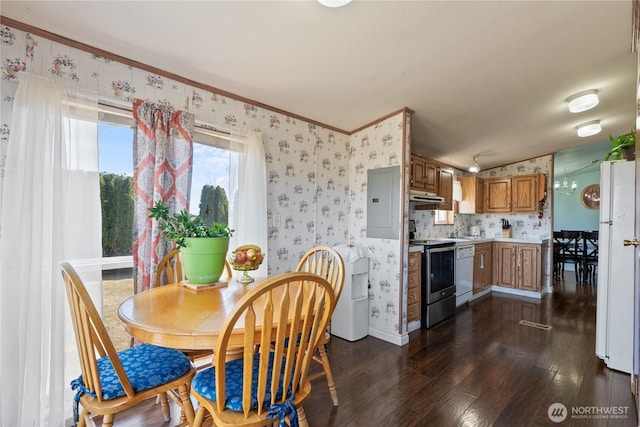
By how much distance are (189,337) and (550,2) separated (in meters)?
2.54

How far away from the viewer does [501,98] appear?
9.43ft

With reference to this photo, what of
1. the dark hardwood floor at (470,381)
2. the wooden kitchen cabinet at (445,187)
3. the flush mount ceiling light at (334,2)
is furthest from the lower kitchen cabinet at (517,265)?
the flush mount ceiling light at (334,2)

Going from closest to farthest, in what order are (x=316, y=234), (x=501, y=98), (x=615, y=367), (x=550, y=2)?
(x=550, y=2)
(x=615, y=367)
(x=501, y=98)
(x=316, y=234)

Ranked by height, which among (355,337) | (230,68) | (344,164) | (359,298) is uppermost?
(230,68)

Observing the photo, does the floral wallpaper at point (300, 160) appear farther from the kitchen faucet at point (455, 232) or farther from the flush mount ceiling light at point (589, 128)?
the flush mount ceiling light at point (589, 128)

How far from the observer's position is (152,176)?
1989 millimetres

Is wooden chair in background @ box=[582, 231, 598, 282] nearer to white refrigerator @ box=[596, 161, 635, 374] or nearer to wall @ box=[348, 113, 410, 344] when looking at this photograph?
white refrigerator @ box=[596, 161, 635, 374]

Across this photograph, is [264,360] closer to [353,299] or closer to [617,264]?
[353,299]

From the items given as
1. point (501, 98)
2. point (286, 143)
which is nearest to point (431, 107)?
point (501, 98)

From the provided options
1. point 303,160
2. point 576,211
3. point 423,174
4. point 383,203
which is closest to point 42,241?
point 303,160

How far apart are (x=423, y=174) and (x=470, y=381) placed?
2.41 metres

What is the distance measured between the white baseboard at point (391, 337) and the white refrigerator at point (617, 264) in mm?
1599

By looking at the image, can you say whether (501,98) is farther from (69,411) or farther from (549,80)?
(69,411)

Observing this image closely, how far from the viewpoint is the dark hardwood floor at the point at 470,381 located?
5.89 ft
